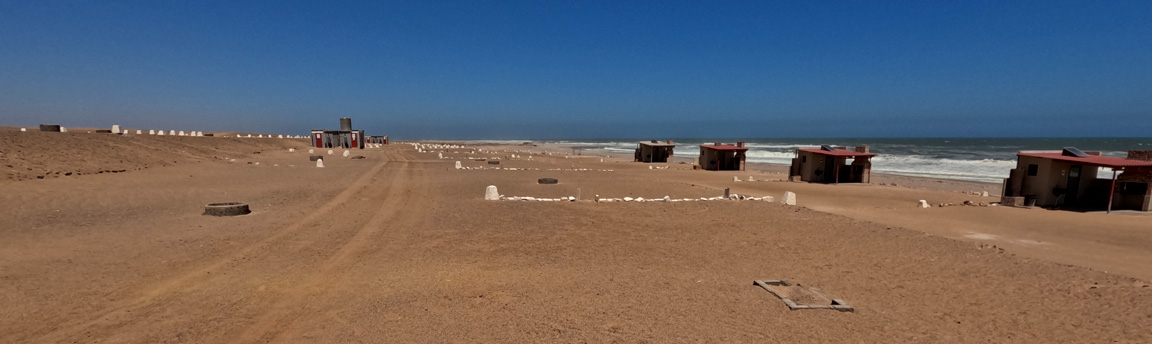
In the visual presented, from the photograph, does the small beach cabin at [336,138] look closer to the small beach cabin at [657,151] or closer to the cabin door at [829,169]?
the small beach cabin at [657,151]

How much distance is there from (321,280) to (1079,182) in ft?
73.8

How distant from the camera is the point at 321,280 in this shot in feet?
21.4

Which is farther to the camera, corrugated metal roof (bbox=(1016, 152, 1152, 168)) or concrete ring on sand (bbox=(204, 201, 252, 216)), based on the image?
corrugated metal roof (bbox=(1016, 152, 1152, 168))

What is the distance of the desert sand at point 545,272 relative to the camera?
5020 mm

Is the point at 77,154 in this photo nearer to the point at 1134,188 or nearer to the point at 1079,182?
the point at 1079,182

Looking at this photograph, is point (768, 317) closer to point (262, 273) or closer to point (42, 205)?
point (262, 273)

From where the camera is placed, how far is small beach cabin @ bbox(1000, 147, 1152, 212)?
14.9 meters

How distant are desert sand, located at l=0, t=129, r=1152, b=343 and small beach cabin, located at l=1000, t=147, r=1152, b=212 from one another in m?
1.49

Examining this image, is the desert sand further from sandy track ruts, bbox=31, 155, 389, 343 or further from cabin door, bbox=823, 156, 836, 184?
cabin door, bbox=823, 156, 836, 184

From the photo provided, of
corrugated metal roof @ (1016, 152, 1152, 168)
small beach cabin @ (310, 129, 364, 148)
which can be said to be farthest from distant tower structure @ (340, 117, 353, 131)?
corrugated metal roof @ (1016, 152, 1152, 168)

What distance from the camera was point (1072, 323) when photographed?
541cm

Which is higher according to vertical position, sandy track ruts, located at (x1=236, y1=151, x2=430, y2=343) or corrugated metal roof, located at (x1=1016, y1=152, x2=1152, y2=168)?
corrugated metal roof, located at (x1=1016, y1=152, x2=1152, y2=168)

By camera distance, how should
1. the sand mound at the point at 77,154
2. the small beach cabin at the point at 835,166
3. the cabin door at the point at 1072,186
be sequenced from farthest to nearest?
the small beach cabin at the point at 835,166 → the sand mound at the point at 77,154 → the cabin door at the point at 1072,186

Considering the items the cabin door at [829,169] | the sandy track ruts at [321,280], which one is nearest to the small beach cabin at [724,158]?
the cabin door at [829,169]
